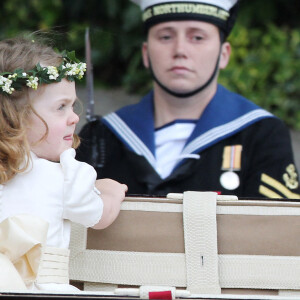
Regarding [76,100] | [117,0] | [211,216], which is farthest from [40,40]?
[117,0]

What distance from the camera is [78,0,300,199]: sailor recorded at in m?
2.75

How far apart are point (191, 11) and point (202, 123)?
1.34 ft

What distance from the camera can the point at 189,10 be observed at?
286 centimetres

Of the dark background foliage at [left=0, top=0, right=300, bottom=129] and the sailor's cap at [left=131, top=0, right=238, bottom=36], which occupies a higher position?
the dark background foliage at [left=0, top=0, right=300, bottom=129]

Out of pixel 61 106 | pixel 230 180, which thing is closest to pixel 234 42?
pixel 230 180

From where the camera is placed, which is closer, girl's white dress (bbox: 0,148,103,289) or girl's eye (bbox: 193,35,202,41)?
girl's white dress (bbox: 0,148,103,289)

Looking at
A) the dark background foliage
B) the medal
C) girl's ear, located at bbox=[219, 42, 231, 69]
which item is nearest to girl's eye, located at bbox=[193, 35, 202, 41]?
girl's ear, located at bbox=[219, 42, 231, 69]

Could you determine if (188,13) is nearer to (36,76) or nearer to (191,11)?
(191,11)

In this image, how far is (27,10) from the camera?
5414mm

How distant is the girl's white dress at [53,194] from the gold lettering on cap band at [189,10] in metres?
1.12

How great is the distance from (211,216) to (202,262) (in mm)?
123

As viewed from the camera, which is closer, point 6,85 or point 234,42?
point 6,85

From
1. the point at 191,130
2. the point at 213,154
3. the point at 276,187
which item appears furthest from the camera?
the point at 191,130

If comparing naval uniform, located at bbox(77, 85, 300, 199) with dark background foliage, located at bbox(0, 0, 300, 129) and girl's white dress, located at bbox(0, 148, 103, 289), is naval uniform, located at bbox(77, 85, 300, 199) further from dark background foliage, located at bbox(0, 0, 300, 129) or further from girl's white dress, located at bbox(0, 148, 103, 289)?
dark background foliage, located at bbox(0, 0, 300, 129)
